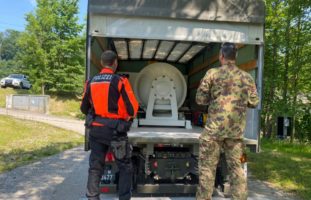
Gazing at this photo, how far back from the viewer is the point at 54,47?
36.3 meters

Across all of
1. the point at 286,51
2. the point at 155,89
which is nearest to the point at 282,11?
the point at 286,51

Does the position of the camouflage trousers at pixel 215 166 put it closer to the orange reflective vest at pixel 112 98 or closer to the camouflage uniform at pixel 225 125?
the camouflage uniform at pixel 225 125

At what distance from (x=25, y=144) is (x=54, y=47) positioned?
24.3 meters

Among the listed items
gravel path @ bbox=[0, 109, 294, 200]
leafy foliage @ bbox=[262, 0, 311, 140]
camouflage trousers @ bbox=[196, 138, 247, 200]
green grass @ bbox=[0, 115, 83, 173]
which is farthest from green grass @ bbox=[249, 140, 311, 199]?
leafy foliage @ bbox=[262, 0, 311, 140]

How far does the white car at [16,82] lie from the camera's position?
125 ft

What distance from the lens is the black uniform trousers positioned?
484 cm

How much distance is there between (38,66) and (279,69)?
25075mm

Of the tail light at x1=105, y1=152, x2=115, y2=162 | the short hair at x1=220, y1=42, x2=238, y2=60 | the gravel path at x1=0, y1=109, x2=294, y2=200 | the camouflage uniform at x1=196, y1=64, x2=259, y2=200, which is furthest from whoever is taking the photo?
the gravel path at x1=0, y1=109, x2=294, y2=200

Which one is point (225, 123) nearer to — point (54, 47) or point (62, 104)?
point (62, 104)

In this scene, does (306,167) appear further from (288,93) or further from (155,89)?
(288,93)

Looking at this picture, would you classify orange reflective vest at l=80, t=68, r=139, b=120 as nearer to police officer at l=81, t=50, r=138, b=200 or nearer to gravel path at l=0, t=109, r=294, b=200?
police officer at l=81, t=50, r=138, b=200

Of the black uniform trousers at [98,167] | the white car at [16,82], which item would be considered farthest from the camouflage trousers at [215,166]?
the white car at [16,82]

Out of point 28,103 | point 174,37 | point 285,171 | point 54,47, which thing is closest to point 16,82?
point 54,47

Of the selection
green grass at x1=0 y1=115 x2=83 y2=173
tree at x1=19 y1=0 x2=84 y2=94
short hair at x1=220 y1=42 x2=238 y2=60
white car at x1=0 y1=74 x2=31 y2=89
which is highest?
tree at x1=19 y1=0 x2=84 y2=94
